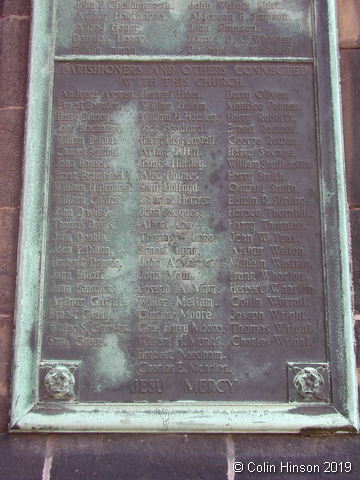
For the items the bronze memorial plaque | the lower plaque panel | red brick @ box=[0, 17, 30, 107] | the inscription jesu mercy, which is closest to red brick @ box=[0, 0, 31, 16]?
red brick @ box=[0, 17, 30, 107]

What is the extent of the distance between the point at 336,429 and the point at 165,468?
96 cm

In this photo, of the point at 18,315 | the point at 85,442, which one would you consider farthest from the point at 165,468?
the point at 18,315

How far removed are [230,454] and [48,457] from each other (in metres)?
1.00

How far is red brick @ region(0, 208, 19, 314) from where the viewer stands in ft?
10.8

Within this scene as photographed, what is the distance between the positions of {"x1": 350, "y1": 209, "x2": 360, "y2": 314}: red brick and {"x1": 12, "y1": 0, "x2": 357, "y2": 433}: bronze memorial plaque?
161 millimetres

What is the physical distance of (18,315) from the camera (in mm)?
3180

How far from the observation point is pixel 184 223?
3324 mm

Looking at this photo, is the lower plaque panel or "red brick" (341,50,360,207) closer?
the lower plaque panel

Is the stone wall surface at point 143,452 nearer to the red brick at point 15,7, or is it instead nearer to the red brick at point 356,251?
the red brick at point 356,251

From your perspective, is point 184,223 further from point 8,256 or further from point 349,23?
point 349,23

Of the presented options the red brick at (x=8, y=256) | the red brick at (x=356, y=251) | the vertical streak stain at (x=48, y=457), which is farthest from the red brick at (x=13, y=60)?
the red brick at (x=356, y=251)

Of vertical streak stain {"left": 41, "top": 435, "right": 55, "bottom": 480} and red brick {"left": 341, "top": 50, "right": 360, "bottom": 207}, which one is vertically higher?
red brick {"left": 341, "top": 50, "right": 360, "bottom": 207}

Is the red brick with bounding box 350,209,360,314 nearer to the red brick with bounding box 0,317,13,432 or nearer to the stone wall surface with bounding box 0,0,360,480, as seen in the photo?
the stone wall surface with bounding box 0,0,360,480

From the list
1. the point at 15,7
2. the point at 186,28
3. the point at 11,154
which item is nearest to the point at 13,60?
the point at 15,7
